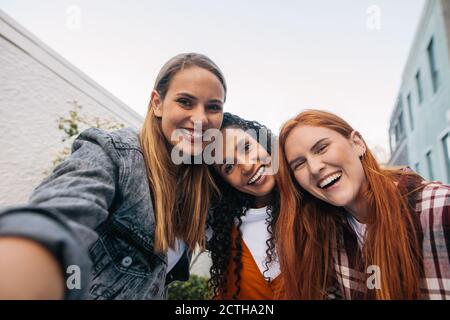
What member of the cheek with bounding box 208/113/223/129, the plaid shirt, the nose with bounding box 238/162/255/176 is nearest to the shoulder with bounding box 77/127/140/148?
the cheek with bounding box 208/113/223/129

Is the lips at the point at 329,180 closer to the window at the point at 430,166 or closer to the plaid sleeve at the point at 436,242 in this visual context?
the plaid sleeve at the point at 436,242

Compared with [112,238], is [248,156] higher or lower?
higher

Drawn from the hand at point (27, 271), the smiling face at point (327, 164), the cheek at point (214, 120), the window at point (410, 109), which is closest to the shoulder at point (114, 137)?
the cheek at point (214, 120)

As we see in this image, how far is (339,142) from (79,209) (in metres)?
1.03

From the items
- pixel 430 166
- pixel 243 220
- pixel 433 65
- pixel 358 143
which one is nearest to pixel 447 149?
pixel 430 166

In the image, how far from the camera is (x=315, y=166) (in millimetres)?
1166

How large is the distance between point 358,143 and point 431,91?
6466mm

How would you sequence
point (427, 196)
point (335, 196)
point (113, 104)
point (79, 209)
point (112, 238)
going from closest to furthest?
point (79, 209)
point (112, 238)
point (427, 196)
point (335, 196)
point (113, 104)

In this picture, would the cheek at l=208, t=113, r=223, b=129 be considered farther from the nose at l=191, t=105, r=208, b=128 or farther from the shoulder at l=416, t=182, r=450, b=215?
the shoulder at l=416, t=182, r=450, b=215

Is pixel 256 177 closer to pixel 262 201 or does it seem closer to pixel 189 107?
pixel 262 201

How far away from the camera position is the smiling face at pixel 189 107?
3.81 ft
